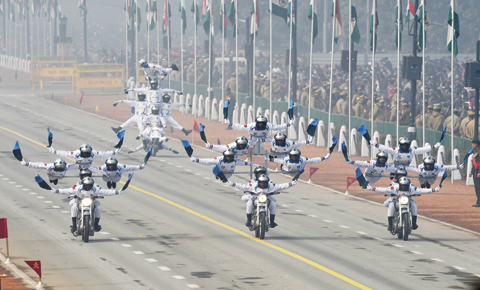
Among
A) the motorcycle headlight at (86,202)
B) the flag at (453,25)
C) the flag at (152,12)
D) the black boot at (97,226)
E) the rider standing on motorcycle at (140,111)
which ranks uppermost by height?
the flag at (152,12)

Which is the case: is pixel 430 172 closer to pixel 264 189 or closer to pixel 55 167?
pixel 264 189

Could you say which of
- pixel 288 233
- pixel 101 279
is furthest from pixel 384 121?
pixel 101 279

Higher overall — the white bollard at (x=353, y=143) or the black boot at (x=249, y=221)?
the white bollard at (x=353, y=143)

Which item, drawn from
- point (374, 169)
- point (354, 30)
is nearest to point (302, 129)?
point (354, 30)

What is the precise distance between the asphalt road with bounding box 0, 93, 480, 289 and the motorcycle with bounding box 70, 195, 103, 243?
0.83ft

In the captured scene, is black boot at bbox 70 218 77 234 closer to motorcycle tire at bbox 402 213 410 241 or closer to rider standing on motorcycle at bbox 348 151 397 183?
rider standing on motorcycle at bbox 348 151 397 183

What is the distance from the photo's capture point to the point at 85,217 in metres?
21.9

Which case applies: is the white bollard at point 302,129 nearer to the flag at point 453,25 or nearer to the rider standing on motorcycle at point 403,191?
the flag at point 453,25

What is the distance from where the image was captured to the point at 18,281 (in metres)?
18.5

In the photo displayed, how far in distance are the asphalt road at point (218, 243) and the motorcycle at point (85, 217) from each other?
0.83 ft

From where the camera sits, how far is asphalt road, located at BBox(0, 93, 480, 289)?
1905 centimetres

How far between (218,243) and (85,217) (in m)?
2.87

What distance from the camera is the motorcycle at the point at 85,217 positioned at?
2192cm

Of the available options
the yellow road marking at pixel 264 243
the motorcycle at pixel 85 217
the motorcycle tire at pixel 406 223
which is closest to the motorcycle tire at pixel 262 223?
the yellow road marking at pixel 264 243
